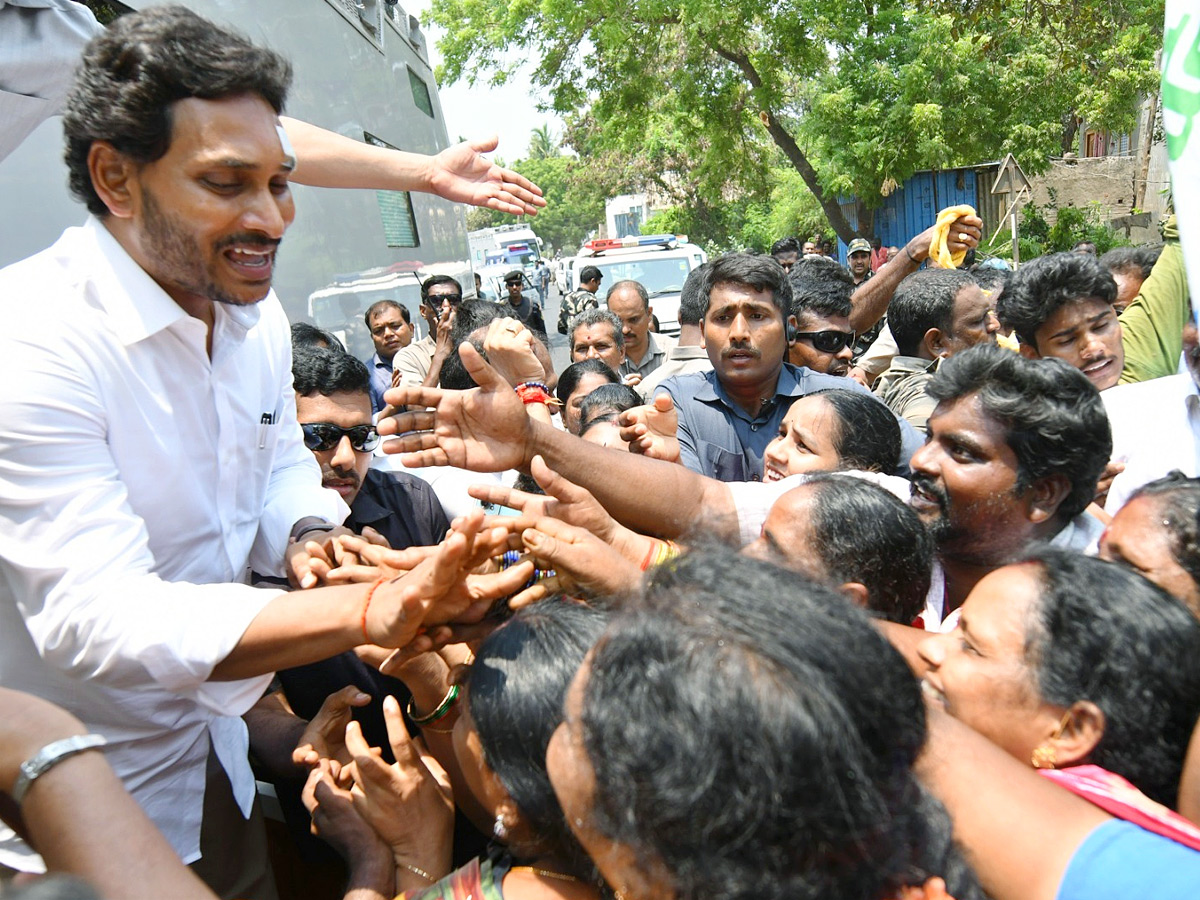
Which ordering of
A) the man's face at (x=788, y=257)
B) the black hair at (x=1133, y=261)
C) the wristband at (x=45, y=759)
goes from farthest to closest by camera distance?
the man's face at (x=788, y=257) < the black hair at (x=1133, y=261) < the wristband at (x=45, y=759)

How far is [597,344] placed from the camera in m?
5.32

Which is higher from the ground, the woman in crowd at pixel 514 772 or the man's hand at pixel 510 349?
the man's hand at pixel 510 349

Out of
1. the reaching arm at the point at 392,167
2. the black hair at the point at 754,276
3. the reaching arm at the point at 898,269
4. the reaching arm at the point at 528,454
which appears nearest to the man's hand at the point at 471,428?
the reaching arm at the point at 528,454

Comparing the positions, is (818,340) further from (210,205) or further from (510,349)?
(210,205)

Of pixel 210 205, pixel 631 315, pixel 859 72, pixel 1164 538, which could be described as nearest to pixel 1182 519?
pixel 1164 538

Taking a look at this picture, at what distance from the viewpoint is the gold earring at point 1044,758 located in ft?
4.65

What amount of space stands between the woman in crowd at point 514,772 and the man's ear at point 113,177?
1075mm

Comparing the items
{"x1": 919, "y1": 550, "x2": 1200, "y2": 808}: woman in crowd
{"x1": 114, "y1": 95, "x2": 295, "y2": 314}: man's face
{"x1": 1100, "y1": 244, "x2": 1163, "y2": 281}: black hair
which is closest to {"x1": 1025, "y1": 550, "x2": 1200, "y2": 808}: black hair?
{"x1": 919, "y1": 550, "x2": 1200, "y2": 808}: woman in crowd

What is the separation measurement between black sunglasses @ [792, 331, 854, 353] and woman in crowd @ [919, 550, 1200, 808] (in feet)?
9.73

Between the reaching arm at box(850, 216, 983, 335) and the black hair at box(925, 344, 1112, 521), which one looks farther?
the reaching arm at box(850, 216, 983, 335)

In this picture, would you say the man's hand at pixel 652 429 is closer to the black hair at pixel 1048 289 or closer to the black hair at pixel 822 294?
the black hair at pixel 1048 289

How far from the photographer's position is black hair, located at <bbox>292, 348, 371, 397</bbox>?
2834mm

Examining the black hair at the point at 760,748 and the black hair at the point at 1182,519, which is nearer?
the black hair at the point at 760,748

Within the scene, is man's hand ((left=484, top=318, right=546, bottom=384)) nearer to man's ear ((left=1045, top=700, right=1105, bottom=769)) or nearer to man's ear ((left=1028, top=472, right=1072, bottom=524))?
man's ear ((left=1028, top=472, right=1072, bottom=524))
